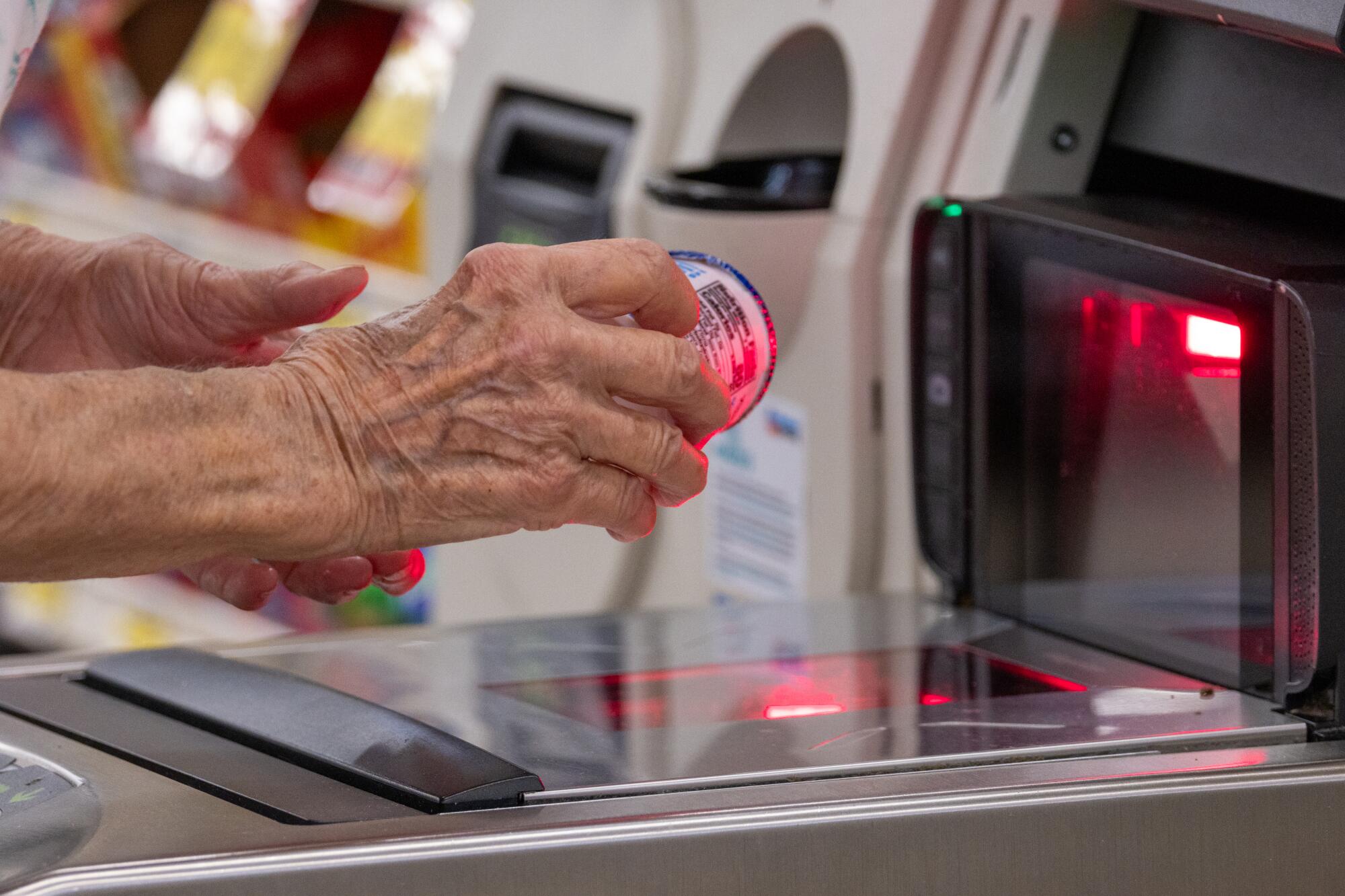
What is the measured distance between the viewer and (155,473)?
0.85 m

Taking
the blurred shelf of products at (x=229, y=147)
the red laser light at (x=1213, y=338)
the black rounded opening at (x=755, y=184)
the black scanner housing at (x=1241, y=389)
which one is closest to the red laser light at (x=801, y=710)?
the black scanner housing at (x=1241, y=389)

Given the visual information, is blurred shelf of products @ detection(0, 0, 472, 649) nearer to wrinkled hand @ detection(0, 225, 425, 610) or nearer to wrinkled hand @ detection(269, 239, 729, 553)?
wrinkled hand @ detection(0, 225, 425, 610)

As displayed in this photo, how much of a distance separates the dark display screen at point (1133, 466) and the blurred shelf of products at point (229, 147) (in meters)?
1.60

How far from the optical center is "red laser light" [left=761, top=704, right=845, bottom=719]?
3.69 ft

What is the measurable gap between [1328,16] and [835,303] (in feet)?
2.11

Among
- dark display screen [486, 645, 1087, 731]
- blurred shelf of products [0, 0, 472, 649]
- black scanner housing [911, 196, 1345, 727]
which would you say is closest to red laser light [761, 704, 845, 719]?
dark display screen [486, 645, 1087, 731]

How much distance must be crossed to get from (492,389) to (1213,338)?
52 cm

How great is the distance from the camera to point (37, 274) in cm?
123

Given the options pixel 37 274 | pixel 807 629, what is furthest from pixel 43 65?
pixel 807 629

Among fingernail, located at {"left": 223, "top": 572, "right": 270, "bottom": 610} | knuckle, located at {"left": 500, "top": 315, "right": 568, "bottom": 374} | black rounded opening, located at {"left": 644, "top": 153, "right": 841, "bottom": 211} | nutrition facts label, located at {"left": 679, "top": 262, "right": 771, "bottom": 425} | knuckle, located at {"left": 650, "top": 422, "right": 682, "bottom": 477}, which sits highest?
black rounded opening, located at {"left": 644, "top": 153, "right": 841, "bottom": 211}

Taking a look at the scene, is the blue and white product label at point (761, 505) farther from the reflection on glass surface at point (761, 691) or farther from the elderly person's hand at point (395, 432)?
the elderly person's hand at point (395, 432)

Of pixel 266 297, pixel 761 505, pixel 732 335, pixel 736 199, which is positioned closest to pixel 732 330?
pixel 732 335

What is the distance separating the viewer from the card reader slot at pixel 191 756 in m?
0.95

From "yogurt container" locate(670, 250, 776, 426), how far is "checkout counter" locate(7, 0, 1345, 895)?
0.23 meters
